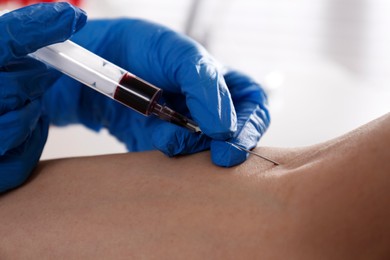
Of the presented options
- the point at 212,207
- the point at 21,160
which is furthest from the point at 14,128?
the point at 212,207

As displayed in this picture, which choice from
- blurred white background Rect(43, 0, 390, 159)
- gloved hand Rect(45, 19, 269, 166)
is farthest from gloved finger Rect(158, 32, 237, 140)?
blurred white background Rect(43, 0, 390, 159)

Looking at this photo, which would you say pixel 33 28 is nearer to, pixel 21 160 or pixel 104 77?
pixel 104 77

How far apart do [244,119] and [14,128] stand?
55 cm

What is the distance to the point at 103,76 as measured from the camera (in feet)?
3.41

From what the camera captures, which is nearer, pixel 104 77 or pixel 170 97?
pixel 104 77

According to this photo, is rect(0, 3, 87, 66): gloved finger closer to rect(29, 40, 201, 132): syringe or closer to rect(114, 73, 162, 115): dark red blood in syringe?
rect(29, 40, 201, 132): syringe

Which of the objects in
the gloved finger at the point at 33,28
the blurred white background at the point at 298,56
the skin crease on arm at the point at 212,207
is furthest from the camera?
the blurred white background at the point at 298,56

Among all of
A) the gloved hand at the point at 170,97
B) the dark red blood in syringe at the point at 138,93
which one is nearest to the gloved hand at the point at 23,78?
the dark red blood in syringe at the point at 138,93

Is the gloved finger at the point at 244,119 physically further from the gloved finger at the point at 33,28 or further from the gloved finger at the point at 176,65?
the gloved finger at the point at 33,28

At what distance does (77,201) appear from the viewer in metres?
1.00

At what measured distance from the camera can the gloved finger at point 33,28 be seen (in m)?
0.99

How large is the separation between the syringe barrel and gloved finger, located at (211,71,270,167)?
0.18m

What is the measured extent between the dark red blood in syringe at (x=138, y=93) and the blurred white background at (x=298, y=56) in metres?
0.98

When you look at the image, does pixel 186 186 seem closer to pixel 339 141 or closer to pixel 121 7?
pixel 339 141
